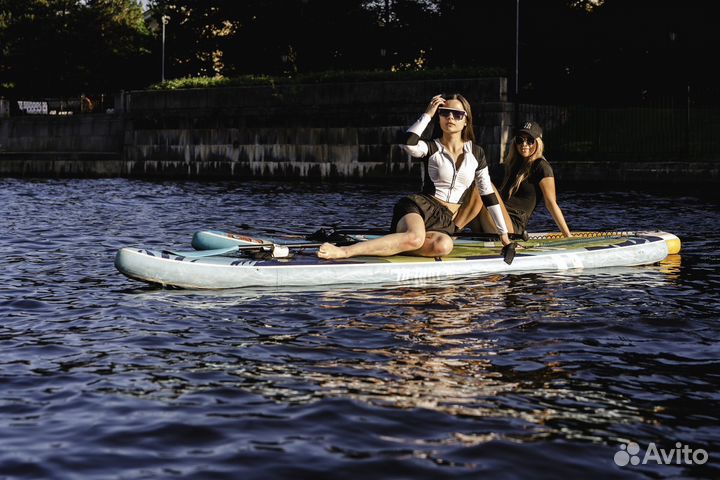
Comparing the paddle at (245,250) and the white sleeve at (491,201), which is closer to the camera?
the paddle at (245,250)

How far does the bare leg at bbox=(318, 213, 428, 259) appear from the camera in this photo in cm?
1035

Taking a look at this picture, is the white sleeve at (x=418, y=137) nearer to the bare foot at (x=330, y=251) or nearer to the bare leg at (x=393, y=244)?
the bare leg at (x=393, y=244)

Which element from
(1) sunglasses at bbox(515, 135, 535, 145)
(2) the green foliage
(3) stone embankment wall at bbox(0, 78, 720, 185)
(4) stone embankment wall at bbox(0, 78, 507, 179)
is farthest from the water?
(4) stone embankment wall at bbox(0, 78, 507, 179)

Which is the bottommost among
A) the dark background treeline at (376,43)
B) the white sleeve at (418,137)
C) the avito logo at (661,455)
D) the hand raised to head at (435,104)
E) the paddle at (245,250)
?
the avito logo at (661,455)

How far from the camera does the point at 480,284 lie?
1055 centimetres

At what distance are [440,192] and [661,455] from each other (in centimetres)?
548

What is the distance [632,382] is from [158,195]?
22550mm

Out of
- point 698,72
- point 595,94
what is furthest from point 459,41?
point 698,72

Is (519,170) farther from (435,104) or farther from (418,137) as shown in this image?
(418,137)

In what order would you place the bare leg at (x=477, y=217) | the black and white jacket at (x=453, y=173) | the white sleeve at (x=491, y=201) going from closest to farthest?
1. the black and white jacket at (x=453, y=173)
2. the white sleeve at (x=491, y=201)
3. the bare leg at (x=477, y=217)

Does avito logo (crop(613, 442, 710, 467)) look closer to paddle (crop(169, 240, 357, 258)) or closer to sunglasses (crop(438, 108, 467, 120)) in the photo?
sunglasses (crop(438, 108, 467, 120))

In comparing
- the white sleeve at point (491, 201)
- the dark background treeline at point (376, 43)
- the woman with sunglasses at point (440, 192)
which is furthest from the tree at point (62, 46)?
the white sleeve at point (491, 201)

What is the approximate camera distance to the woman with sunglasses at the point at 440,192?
10.0 meters

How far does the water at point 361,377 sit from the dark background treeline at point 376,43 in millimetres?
22275
